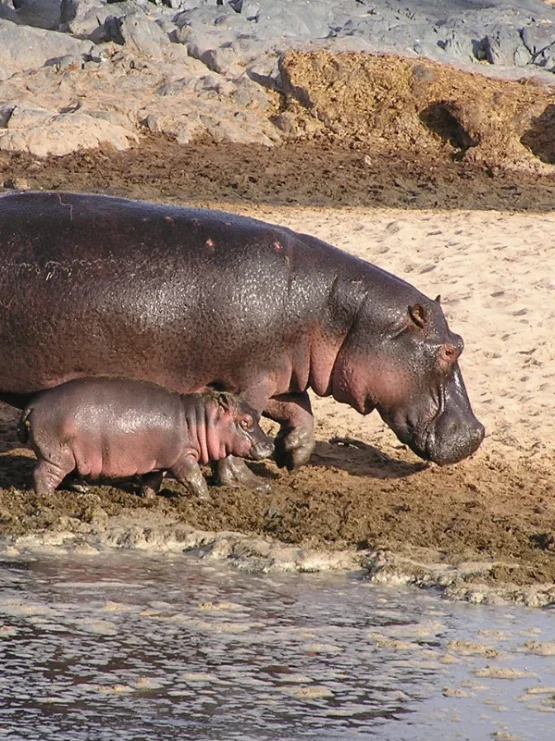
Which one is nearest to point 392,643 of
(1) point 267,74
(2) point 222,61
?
(1) point 267,74

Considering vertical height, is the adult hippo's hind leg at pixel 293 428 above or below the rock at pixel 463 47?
above

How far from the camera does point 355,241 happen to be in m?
11.1

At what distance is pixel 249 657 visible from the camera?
16.6ft

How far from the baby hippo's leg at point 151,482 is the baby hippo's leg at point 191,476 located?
124 mm

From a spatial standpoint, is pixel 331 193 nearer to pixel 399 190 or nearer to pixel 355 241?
pixel 399 190

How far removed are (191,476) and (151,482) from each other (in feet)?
0.76

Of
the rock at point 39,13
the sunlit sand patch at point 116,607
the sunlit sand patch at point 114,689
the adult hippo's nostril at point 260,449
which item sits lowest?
the rock at point 39,13

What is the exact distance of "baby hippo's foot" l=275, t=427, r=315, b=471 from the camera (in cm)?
744

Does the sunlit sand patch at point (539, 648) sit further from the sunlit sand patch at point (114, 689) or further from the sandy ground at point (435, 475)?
the sunlit sand patch at point (114, 689)

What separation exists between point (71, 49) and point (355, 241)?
6149 mm

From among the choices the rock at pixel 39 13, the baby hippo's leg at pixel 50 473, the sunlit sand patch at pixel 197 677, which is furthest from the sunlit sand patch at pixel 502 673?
the rock at pixel 39 13

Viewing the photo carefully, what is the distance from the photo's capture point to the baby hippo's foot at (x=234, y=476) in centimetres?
730

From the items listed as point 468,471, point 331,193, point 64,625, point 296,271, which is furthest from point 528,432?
point 331,193

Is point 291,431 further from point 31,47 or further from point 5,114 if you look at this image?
point 31,47
